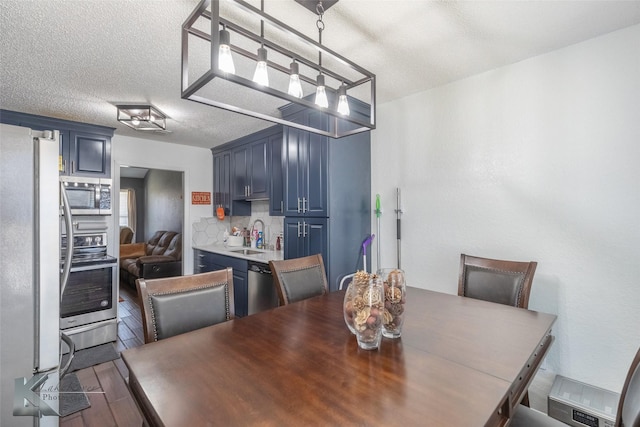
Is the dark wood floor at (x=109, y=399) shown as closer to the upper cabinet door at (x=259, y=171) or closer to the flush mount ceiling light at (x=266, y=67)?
the flush mount ceiling light at (x=266, y=67)

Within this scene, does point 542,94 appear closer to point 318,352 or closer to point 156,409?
point 318,352

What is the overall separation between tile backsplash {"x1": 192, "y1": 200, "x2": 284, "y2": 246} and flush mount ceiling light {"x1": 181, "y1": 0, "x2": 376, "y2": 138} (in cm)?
149

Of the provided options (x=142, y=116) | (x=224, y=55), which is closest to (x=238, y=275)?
(x=142, y=116)

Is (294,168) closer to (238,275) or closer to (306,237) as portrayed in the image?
(306,237)

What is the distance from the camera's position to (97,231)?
334cm

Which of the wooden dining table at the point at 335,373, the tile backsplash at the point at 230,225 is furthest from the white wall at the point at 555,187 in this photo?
the tile backsplash at the point at 230,225

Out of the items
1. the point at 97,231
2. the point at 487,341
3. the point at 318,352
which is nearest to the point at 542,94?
the point at 487,341

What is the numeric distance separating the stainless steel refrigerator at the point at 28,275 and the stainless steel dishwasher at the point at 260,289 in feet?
5.86

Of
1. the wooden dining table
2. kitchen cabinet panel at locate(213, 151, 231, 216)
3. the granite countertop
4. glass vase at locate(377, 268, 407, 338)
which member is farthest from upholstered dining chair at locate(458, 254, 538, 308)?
kitchen cabinet panel at locate(213, 151, 231, 216)

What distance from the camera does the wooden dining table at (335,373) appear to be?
0.72 m

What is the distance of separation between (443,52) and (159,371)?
7.63 feet

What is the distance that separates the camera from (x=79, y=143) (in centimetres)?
319

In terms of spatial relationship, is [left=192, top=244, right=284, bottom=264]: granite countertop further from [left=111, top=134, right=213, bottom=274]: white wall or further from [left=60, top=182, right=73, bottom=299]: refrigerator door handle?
[left=60, top=182, right=73, bottom=299]: refrigerator door handle

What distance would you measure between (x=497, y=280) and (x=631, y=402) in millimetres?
967
